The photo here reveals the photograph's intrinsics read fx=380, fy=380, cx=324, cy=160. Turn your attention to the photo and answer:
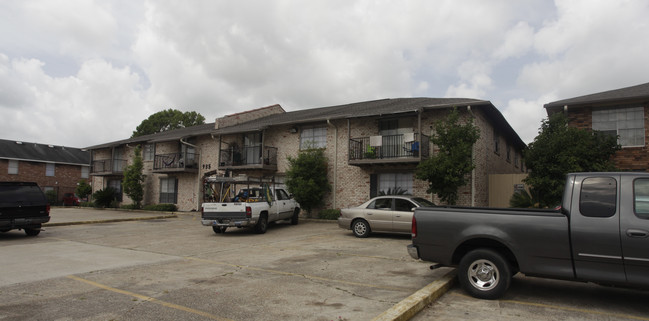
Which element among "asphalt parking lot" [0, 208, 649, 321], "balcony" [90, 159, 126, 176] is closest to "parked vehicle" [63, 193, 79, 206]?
"balcony" [90, 159, 126, 176]

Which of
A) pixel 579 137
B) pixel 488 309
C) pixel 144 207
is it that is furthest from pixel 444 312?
pixel 144 207

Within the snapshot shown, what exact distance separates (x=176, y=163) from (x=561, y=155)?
72.6 feet

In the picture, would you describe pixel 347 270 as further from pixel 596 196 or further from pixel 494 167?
pixel 494 167

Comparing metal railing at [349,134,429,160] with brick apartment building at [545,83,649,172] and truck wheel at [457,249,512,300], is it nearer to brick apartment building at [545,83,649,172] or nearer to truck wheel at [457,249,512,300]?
brick apartment building at [545,83,649,172]

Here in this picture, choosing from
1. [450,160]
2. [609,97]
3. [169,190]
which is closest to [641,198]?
[450,160]

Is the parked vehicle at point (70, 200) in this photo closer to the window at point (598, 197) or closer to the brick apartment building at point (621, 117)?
the brick apartment building at point (621, 117)

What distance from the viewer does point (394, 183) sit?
17094 millimetres

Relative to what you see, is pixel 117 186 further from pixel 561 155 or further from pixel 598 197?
pixel 598 197

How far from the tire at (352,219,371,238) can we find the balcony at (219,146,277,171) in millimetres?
9490

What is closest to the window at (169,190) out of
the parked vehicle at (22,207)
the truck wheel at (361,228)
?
the parked vehicle at (22,207)

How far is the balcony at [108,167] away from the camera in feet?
97.8

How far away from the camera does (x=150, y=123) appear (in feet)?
155

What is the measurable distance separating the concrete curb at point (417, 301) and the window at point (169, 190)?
2366 centimetres

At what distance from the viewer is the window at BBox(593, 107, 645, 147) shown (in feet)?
41.5
